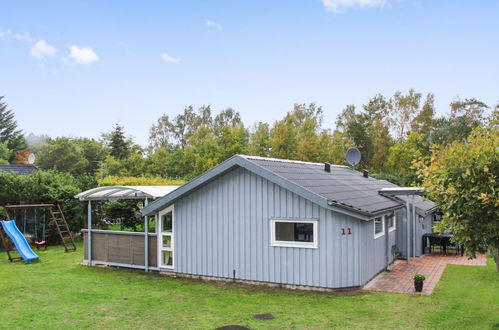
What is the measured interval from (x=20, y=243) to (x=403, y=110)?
38.2 m

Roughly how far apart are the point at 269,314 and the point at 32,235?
15567mm

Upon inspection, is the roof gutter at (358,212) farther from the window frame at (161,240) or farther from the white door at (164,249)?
the white door at (164,249)

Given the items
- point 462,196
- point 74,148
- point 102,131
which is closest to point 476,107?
point 462,196

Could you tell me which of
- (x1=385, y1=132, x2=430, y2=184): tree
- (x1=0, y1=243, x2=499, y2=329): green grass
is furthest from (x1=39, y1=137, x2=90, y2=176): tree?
(x1=0, y1=243, x2=499, y2=329): green grass

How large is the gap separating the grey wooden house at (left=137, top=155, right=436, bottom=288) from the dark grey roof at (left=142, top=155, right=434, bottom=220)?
3 cm

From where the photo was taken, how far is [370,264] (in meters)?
11.7

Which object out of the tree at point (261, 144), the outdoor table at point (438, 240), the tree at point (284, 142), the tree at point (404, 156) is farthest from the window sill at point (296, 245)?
the tree at point (261, 144)

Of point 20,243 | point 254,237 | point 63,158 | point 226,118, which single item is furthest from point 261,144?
point 254,237

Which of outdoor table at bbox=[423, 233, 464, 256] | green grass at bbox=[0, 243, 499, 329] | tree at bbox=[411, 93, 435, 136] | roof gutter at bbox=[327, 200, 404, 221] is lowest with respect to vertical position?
green grass at bbox=[0, 243, 499, 329]

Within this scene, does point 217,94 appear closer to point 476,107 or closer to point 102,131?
point 102,131

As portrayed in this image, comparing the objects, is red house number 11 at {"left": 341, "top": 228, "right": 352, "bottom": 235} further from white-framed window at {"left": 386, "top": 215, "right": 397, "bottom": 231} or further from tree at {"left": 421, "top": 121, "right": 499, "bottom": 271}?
white-framed window at {"left": 386, "top": 215, "right": 397, "bottom": 231}

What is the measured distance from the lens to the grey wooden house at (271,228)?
10.4 m

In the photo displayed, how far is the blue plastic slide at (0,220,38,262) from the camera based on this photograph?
15040 millimetres

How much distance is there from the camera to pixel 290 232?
36.3 feet
